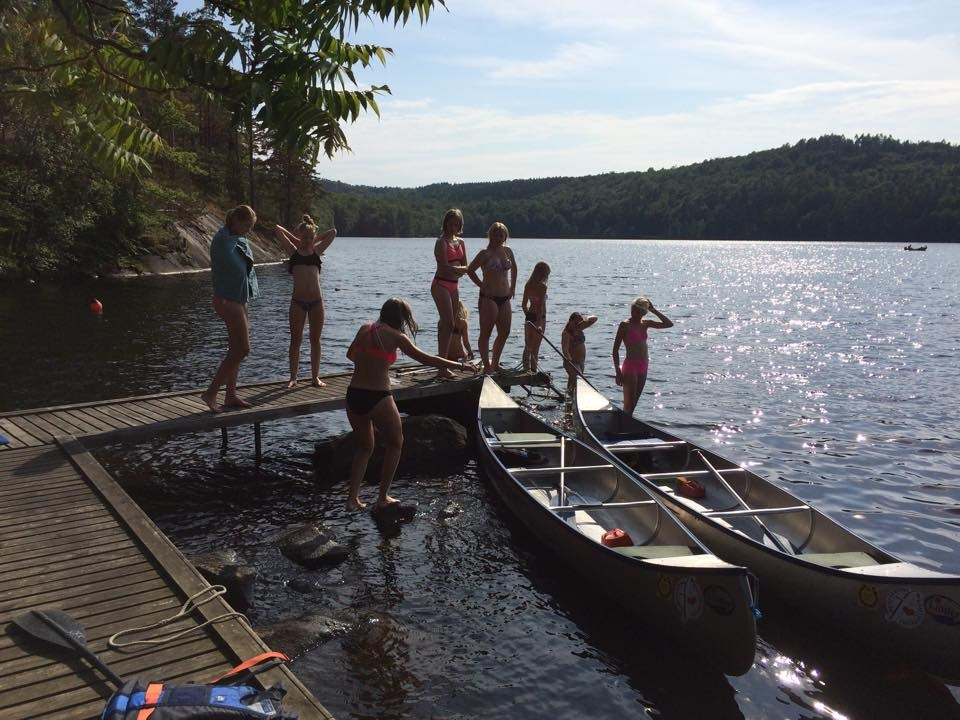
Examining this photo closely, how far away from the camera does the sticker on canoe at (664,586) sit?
682 centimetres

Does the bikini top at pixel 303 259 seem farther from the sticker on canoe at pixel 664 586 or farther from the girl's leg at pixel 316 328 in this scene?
the sticker on canoe at pixel 664 586

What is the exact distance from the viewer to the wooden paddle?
476cm

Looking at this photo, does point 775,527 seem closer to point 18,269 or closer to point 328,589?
point 328,589

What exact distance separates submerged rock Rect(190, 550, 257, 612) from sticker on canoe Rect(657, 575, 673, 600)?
4122 millimetres

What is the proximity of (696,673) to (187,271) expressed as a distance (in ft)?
158

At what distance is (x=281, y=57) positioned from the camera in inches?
183

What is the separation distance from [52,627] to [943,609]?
22.5ft

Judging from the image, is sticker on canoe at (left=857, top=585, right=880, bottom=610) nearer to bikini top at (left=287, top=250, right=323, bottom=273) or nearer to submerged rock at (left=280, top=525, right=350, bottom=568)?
submerged rock at (left=280, top=525, right=350, bottom=568)

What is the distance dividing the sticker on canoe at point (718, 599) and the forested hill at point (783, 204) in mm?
126847

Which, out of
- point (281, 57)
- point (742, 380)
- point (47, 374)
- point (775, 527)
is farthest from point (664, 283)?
point (281, 57)

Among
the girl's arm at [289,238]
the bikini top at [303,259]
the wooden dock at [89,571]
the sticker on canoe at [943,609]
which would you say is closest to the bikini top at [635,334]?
the bikini top at [303,259]

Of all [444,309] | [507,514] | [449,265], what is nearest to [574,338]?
[444,309]

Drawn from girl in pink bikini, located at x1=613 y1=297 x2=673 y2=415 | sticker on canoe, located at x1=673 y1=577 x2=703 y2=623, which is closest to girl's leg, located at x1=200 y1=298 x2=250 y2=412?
sticker on canoe, located at x1=673 y1=577 x2=703 y2=623

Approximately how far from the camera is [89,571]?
610 centimetres
